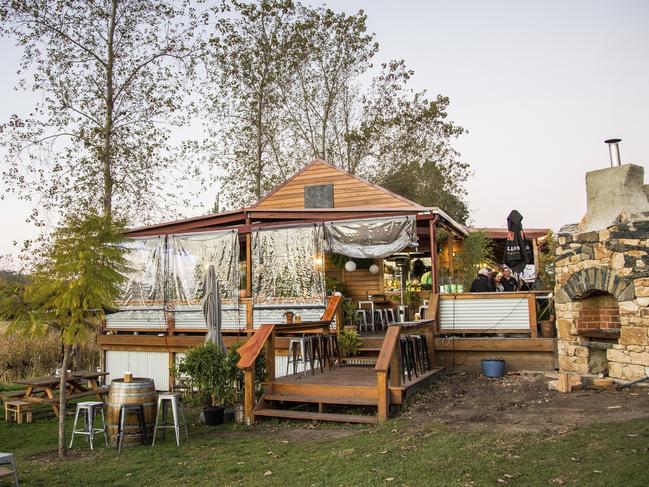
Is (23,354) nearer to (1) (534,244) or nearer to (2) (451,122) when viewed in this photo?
(1) (534,244)

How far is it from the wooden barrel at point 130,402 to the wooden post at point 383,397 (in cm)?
296

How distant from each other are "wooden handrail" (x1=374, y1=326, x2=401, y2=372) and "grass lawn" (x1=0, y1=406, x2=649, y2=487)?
0.73 metres

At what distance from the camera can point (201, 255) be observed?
14.0 m

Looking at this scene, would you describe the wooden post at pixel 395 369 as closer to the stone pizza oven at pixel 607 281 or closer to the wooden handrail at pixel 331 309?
the wooden handrail at pixel 331 309

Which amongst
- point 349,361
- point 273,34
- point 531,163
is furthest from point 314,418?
point 273,34

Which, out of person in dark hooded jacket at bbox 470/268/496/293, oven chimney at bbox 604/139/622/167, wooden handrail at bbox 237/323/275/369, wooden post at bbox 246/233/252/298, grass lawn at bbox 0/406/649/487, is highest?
oven chimney at bbox 604/139/622/167

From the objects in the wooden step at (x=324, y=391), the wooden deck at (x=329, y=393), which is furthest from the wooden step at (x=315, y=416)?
the wooden step at (x=324, y=391)

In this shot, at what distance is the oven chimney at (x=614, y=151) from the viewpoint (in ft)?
30.2

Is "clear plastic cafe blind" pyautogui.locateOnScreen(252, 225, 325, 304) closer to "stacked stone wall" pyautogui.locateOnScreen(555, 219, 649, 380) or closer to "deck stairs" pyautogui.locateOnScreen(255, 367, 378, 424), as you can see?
"deck stairs" pyautogui.locateOnScreen(255, 367, 378, 424)

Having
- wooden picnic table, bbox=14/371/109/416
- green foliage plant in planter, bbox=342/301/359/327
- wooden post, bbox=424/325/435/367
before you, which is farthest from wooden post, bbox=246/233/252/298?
wooden post, bbox=424/325/435/367

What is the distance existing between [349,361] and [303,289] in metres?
2.40

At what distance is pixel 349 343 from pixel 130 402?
14.8 ft

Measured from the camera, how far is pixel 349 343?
11.1 metres

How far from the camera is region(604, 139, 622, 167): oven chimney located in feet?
30.2
